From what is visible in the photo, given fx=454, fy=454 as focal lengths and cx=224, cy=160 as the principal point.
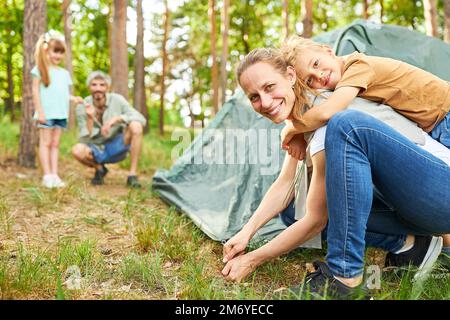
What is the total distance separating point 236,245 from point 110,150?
2.74 meters

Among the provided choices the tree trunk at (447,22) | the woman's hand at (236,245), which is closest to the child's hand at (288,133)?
the woman's hand at (236,245)

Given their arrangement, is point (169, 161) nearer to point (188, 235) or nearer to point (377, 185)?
point (188, 235)

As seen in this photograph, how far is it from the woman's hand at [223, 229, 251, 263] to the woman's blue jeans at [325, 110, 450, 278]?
466 millimetres

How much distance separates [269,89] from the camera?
5.64 feet

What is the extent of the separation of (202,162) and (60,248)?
1.63 metres

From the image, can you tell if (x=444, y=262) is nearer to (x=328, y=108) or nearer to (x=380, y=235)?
(x=380, y=235)

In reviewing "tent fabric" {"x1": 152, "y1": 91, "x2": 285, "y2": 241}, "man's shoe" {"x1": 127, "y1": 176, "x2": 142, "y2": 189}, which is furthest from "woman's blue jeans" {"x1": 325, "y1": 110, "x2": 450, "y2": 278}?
"man's shoe" {"x1": 127, "y1": 176, "x2": 142, "y2": 189}

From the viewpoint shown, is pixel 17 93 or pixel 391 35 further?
pixel 17 93

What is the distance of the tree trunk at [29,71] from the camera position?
4703 millimetres

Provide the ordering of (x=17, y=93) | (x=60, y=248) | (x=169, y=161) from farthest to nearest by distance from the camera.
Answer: (x=17, y=93), (x=169, y=161), (x=60, y=248)

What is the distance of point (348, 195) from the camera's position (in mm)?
1535

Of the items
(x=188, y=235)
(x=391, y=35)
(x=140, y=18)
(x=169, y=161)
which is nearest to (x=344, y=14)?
(x=140, y=18)

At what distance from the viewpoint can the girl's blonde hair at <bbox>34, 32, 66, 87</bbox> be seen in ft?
13.4

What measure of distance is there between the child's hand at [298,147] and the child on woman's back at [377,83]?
5 cm
